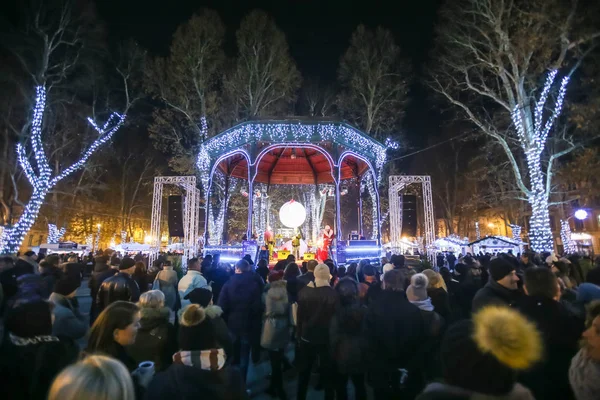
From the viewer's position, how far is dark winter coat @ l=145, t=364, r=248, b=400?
177cm

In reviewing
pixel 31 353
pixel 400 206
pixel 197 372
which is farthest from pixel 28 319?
pixel 400 206

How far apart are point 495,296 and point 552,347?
0.67 m

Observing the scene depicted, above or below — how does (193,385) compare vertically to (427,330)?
above

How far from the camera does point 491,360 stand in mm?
1546

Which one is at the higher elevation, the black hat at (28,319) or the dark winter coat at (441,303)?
the black hat at (28,319)

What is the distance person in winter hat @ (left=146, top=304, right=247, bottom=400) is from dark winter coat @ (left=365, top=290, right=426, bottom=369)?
1.80 m

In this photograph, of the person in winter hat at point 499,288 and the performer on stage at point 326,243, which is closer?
the person in winter hat at point 499,288

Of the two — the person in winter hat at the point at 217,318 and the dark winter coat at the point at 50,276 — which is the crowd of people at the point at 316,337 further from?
the dark winter coat at the point at 50,276

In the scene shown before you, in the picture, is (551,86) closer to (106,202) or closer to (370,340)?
(370,340)

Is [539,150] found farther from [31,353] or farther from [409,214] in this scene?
[31,353]

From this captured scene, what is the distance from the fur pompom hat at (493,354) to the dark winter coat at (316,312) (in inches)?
95.6

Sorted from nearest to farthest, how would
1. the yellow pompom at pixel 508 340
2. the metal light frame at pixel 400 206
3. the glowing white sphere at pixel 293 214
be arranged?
1. the yellow pompom at pixel 508 340
2. the glowing white sphere at pixel 293 214
3. the metal light frame at pixel 400 206

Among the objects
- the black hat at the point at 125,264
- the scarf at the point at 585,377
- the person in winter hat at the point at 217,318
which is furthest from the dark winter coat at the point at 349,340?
the black hat at the point at 125,264

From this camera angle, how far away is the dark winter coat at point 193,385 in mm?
1774
